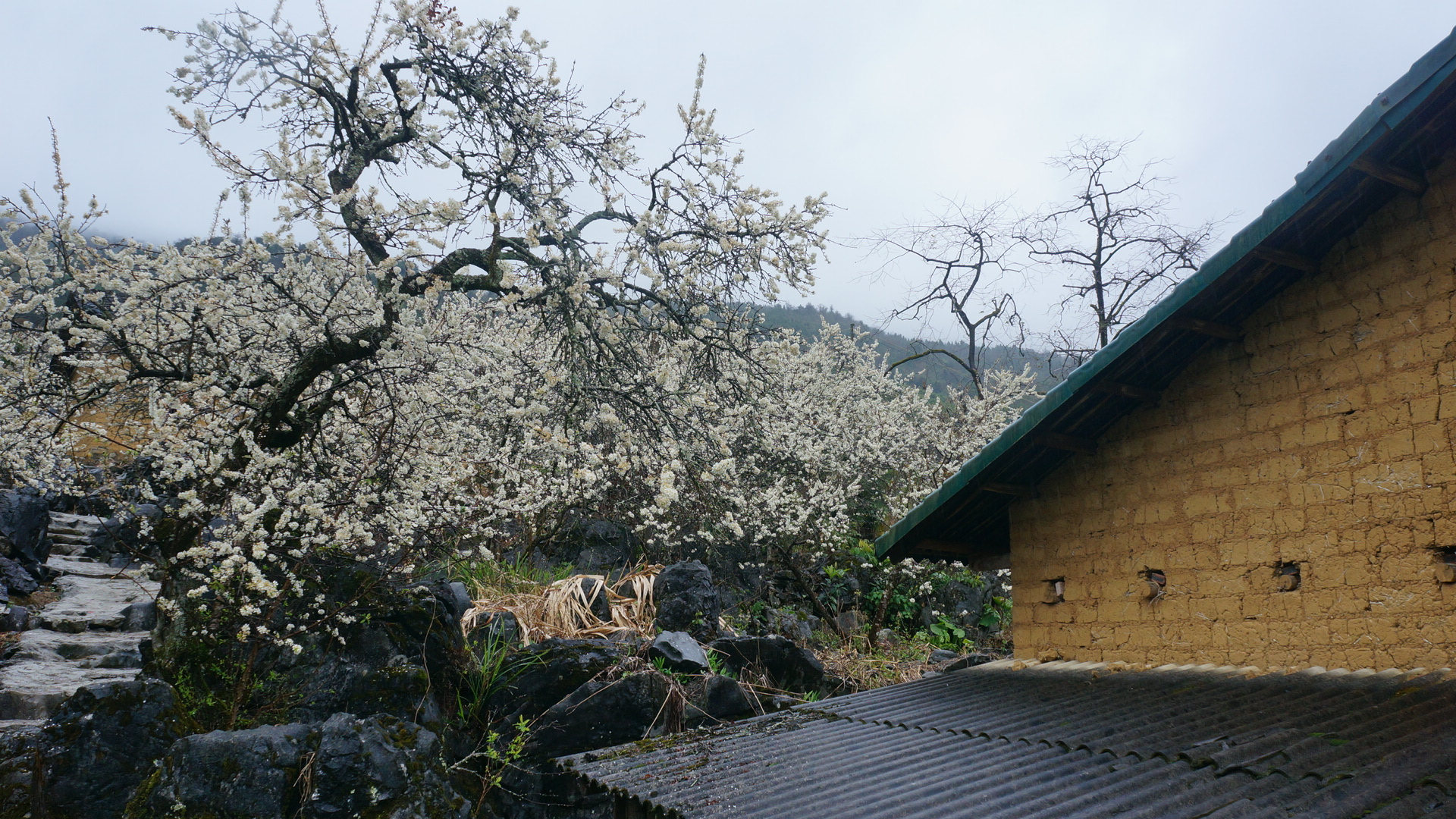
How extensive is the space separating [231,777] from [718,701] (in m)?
3.95

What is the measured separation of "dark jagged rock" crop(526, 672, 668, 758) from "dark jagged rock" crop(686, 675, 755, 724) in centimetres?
34

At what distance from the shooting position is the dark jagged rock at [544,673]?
683 centimetres

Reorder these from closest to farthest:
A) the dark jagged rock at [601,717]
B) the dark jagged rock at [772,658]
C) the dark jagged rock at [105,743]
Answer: the dark jagged rock at [105,743] < the dark jagged rock at [601,717] < the dark jagged rock at [772,658]

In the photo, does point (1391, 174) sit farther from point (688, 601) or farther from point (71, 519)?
point (71, 519)

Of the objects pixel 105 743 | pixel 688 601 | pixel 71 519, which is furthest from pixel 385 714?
pixel 71 519

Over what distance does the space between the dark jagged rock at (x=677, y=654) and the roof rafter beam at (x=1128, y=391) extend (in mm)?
4575

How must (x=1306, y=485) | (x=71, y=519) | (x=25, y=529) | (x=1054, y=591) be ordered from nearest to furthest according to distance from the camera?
(x=1306, y=485)
(x=1054, y=591)
(x=25, y=529)
(x=71, y=519)

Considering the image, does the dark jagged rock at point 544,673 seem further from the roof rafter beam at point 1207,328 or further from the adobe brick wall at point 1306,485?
the roof rafter beam at point 1207,328

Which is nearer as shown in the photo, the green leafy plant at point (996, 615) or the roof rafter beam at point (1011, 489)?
the roof rafter beam at point (1011, 489)

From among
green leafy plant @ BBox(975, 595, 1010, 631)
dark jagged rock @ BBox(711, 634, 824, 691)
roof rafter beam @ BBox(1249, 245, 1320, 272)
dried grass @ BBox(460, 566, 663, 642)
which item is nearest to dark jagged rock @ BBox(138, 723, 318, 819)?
dried grass @ BBox(460, 566, 663, 642)

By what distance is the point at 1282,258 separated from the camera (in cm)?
390

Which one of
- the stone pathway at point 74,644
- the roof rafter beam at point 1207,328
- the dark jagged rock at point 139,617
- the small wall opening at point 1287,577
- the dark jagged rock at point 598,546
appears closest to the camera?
the small wall opening at point 1287,577

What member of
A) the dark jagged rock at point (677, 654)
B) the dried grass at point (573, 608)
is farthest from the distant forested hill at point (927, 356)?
the dark jagged rock at point (677, 654)

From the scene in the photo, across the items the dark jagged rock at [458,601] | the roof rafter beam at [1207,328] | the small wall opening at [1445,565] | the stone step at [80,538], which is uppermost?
the roof rafter beam at [1207,328]
